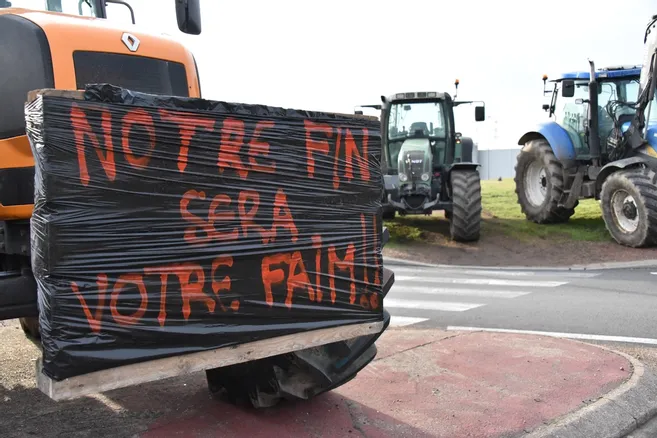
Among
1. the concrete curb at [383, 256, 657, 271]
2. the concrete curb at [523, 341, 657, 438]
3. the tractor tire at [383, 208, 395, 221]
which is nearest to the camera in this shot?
the concrete curb at [523, 341, 657, 438]

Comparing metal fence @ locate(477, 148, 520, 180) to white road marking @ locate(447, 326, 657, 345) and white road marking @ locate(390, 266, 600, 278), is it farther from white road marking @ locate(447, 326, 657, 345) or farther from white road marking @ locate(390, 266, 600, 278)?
white road marking @ locate(447, 326, 657, 345)

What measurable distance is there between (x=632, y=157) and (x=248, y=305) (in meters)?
11.4

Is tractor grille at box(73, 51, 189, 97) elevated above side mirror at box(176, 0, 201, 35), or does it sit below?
below

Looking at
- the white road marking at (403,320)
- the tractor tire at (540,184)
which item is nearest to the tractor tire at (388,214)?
the tractor tire at (540,184)

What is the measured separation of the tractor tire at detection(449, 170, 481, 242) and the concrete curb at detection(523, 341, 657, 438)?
818 cm

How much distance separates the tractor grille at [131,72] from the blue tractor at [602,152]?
32.2ft

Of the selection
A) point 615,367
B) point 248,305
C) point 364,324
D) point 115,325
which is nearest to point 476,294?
point 615,367

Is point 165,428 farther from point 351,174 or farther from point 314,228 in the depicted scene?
point 351,174

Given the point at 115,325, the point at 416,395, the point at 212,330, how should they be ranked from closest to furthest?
the point at 115,325 → the point at 212,330 → the point at 416,395

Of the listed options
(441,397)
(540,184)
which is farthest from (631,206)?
(441,397)

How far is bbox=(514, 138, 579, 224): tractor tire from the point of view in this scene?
14320 millimetres

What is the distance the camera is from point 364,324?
3809 millimetres

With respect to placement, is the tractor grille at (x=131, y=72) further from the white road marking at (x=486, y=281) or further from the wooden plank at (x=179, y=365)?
the white road marking at (x=486, y=281)

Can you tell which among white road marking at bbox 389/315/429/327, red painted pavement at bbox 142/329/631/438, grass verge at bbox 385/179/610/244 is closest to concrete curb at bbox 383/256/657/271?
grass verge at bbox 385/179/610/244
